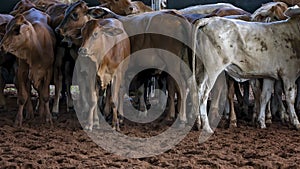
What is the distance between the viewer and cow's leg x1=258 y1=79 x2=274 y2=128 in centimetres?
598

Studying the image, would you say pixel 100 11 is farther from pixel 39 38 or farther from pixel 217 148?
pixel 217 148

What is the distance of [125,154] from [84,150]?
39cm

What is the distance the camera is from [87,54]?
5457 mm

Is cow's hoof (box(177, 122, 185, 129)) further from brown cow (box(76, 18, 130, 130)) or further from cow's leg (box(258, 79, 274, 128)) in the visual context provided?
cow's leg (box(258, 79, 274, 128))

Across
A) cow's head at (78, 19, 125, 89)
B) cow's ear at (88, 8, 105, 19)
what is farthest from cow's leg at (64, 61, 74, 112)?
cow's head at (78, 19, 125, 89)

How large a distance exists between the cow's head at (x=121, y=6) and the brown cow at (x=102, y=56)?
1588 millimetres

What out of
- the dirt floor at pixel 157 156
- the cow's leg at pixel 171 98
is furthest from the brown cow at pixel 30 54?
the cow's leg at pixel 171 98

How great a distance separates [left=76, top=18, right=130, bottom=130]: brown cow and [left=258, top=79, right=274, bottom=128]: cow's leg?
5.30 feet

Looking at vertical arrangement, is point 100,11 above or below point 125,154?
above

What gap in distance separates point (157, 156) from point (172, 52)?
6.14ft

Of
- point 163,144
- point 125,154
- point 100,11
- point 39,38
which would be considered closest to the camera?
point 125,154

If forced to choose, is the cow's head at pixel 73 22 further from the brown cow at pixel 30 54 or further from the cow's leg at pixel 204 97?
the cow's leg at pixel 204 97

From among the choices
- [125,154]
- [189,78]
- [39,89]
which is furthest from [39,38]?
[125,154]

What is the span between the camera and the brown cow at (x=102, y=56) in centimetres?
554
